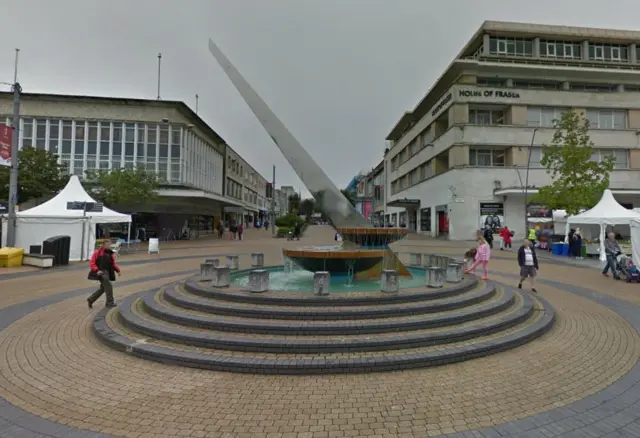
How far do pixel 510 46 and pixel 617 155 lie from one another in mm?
15627

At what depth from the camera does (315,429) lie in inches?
140

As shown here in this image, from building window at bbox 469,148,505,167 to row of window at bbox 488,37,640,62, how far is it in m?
11.5

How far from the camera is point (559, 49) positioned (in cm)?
3831

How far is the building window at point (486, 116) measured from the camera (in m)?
35.2

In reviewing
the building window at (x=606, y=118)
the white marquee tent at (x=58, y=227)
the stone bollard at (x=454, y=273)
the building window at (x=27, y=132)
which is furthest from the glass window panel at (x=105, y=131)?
the building window at (x=606, y=118)

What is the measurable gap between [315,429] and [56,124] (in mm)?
39024

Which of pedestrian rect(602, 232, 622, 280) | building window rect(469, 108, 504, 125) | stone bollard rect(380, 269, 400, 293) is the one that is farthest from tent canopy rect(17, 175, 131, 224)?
building window rect(469, 108, 504, 125)

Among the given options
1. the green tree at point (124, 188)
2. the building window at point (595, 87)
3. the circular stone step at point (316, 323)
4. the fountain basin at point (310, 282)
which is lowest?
the circular stone step at point (316, 323)

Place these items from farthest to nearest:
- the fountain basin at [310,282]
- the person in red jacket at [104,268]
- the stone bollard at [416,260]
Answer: the stone bollard at [416,260]
the fountain basin at [310,282]
the person in red jacket at [104,268]

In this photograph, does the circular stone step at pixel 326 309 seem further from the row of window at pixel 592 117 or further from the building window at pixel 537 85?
the building window at pixel 537 85

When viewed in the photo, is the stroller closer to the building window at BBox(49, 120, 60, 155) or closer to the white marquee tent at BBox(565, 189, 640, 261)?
the white marquee tent at BBox(565, 189, 640, 261)

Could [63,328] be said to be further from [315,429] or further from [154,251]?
[154,251]

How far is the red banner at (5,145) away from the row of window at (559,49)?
41445mm

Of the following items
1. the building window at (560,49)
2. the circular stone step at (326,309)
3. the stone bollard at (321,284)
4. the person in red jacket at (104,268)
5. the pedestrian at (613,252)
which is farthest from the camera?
the building window at (560,49)
